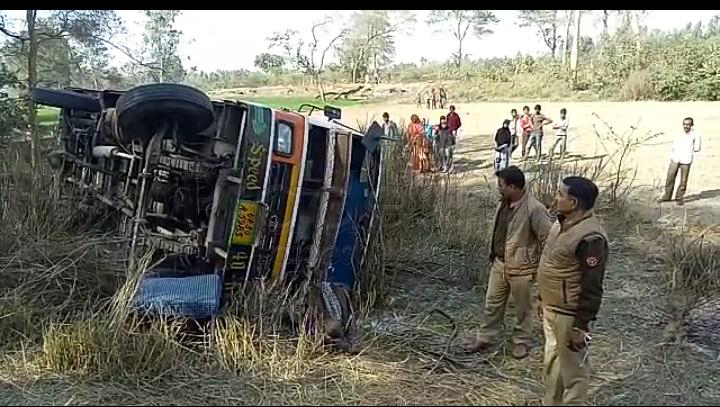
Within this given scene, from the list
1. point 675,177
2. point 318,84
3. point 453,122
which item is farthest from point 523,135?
point 318,84

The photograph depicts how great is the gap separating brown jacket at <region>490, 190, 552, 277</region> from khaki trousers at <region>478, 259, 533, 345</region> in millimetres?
109

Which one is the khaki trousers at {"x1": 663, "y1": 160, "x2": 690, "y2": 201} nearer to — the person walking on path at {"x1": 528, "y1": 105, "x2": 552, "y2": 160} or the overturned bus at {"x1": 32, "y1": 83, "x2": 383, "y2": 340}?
the person walking on path at {"x1": 528, "y1": 105, "x2": 552, "y2": 160}

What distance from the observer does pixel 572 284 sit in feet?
12.5

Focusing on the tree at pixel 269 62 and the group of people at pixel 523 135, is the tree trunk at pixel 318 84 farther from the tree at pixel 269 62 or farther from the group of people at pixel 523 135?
the group of people at pixel 523 135

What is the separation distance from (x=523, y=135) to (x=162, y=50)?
849 centimetres

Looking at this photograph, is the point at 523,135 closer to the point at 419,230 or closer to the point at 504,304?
the point at 419,230

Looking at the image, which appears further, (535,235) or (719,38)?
(719,38)

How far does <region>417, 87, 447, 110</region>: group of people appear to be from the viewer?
77.2 ft

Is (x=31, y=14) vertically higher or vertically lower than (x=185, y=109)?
higher

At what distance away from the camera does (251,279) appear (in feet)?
17.6

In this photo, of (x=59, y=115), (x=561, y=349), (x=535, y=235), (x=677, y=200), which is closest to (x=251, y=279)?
(x=535, y=235)

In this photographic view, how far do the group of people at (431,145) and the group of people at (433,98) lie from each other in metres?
6.93

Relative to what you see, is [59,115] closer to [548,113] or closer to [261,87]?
[261,87]

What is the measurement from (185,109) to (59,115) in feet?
8.15
